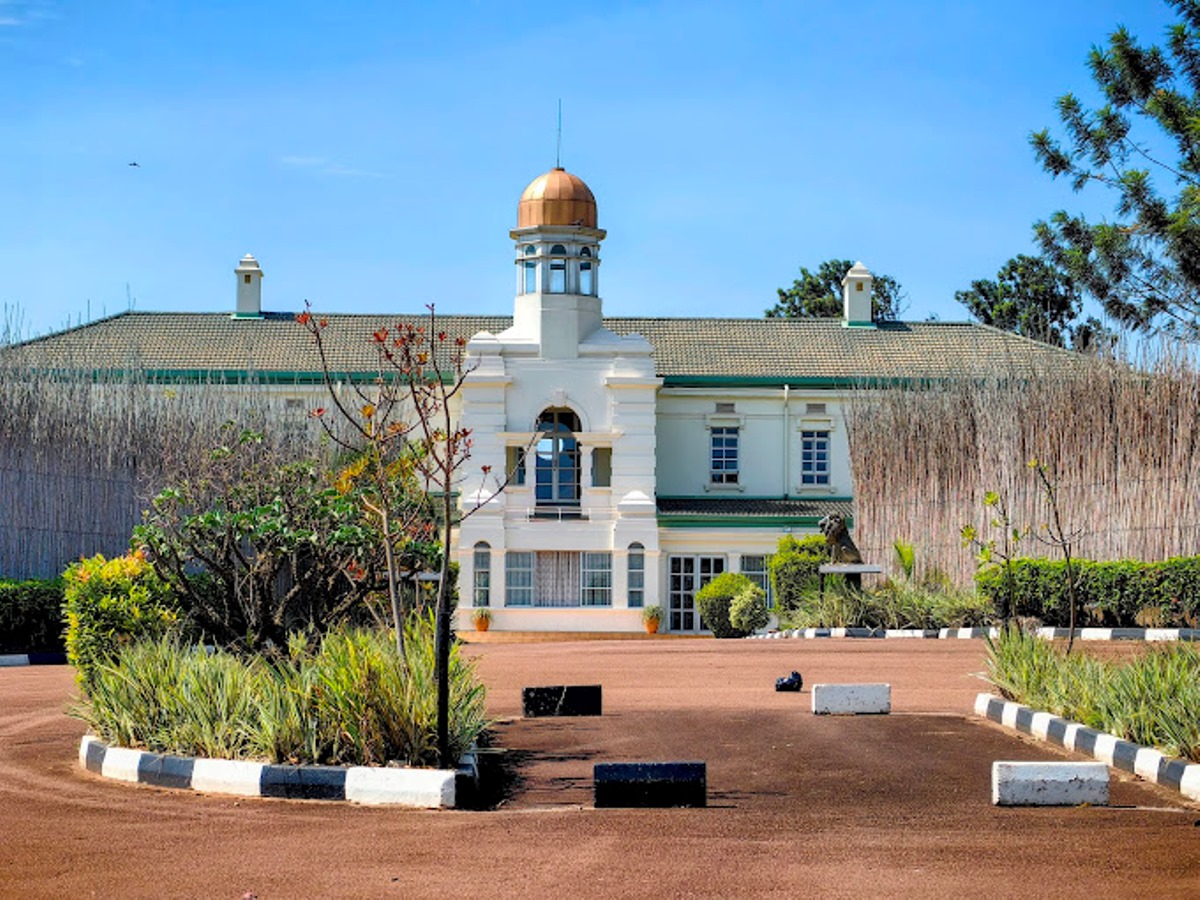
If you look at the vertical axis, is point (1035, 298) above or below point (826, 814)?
above

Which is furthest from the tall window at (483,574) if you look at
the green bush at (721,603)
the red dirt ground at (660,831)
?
Answer: the red dirt ground at (660,831)

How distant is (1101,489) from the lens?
23969mm

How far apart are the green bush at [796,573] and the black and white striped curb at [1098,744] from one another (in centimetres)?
1645

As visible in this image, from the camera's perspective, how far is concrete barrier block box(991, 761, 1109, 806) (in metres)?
9.78

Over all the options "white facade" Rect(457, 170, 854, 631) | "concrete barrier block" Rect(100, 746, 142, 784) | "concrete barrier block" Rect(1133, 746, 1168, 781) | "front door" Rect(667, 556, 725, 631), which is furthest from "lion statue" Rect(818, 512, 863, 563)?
"concrete barrier block" Rect(100, 746, 142, 784)

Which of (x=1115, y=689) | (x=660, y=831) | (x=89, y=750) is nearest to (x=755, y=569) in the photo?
(x=1115, y=689)

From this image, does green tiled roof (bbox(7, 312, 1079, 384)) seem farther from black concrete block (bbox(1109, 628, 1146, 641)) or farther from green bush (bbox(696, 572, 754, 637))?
black concrete block (bbox(1109, 628, 1146, 641))

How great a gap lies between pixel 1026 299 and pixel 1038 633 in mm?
41548

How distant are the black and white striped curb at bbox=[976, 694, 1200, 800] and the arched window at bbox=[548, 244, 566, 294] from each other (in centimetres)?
2639

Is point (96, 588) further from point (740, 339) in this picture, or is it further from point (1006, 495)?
point (740, 339)

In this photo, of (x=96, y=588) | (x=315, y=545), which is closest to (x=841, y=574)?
(x=315, y=545)

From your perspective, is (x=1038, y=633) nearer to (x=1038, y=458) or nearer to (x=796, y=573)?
(x=1038, y=458)

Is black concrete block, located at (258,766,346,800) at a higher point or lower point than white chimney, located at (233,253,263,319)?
lower

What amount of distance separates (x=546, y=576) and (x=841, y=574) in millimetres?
11393
